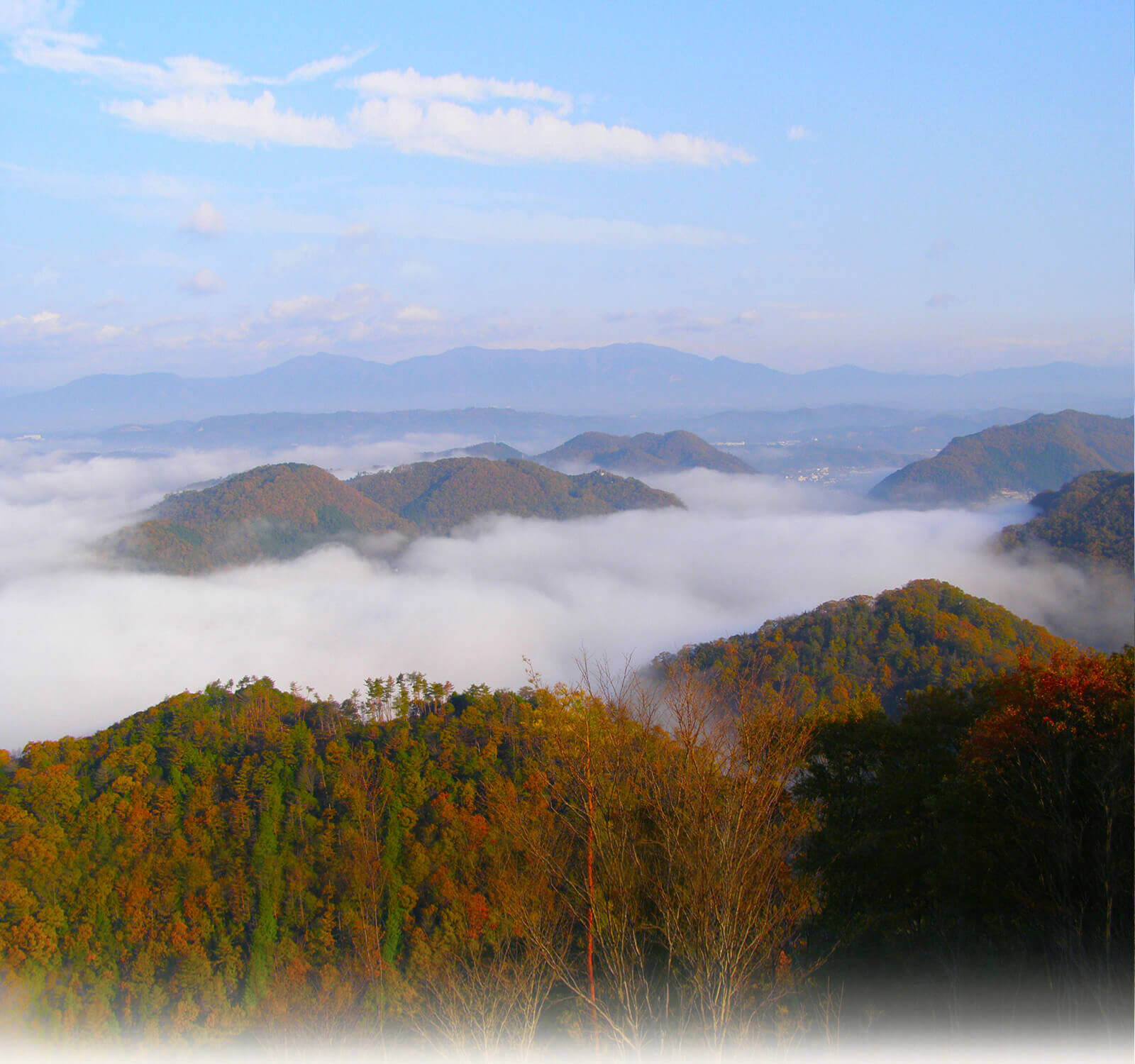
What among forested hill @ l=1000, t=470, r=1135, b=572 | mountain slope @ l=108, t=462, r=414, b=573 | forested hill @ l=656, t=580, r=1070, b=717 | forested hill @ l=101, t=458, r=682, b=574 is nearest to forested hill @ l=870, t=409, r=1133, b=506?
forested hill @ l=101, t=458, r=682, b=574

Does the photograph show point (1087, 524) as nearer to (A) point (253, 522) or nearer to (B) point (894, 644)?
(B) point (894, 644)

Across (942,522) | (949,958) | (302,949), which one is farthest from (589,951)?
(942,522)

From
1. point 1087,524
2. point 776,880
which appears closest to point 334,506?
point 1087,524

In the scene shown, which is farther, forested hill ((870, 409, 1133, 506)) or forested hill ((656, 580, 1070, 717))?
forested hill ((870, 409, 1133, 506))

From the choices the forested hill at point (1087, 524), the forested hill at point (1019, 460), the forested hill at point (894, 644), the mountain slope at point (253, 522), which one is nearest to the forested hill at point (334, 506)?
the mountain slope at point (253, 522)

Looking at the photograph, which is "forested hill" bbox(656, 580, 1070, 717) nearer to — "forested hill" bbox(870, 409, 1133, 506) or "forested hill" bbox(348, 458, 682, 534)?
"forested hill" bbox(348, 458, 682, 534)

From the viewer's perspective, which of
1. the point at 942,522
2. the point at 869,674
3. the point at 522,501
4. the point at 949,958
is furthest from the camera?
the point at 522,501

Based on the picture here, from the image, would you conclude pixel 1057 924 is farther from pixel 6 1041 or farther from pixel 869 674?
pixel 869 674

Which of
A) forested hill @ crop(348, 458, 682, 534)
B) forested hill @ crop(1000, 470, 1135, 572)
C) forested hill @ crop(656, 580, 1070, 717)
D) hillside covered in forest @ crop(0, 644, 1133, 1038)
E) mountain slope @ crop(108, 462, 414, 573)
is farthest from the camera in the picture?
forested hill @ crop(348, 458, 682, 534)
